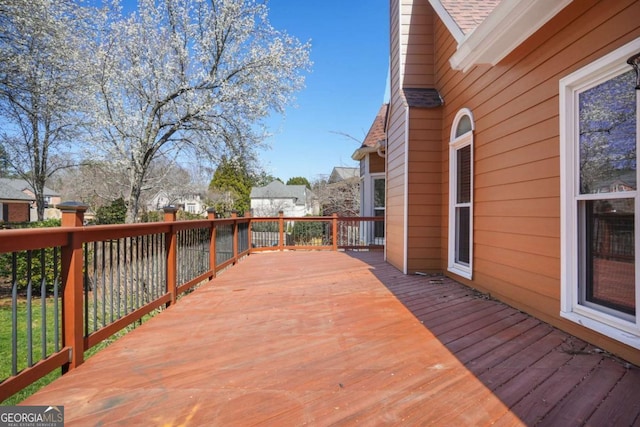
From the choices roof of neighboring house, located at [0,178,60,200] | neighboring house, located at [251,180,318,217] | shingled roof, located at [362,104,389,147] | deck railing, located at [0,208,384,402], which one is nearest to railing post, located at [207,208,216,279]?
deck railing, located at [0,208,384,402]

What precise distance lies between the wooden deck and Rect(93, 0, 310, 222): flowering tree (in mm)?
6898

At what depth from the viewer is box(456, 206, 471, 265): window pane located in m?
4.34

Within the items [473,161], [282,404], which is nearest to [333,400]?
[282,404]

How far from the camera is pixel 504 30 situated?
287 cm

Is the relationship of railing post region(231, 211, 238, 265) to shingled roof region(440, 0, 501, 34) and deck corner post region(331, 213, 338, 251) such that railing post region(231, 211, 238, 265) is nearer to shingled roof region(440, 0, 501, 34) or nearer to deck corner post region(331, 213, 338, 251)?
deck corner post region(331, 213, 338, 251)

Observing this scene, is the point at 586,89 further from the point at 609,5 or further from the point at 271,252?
the point at 271,252

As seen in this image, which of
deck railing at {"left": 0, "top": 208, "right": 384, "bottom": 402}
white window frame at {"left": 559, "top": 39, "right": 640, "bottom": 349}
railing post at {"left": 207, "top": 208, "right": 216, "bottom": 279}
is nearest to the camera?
deck railing at {"left": 0, "top": 208, "right": 384, "bottom": 402}

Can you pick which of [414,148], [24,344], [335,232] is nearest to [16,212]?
[24,344]

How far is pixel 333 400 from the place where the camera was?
1714mm

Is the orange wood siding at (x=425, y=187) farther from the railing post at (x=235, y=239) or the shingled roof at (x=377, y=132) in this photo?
the shingled roof at (x=377, y=132)

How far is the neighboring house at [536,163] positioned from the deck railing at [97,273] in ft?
9.58

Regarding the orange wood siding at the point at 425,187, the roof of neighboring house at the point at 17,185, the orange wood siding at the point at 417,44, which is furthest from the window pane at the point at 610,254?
the roof of neighboring house at the point at 17,185

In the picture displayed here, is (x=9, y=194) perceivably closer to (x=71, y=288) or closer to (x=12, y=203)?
(x=12, y=203)

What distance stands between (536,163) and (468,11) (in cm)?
245
